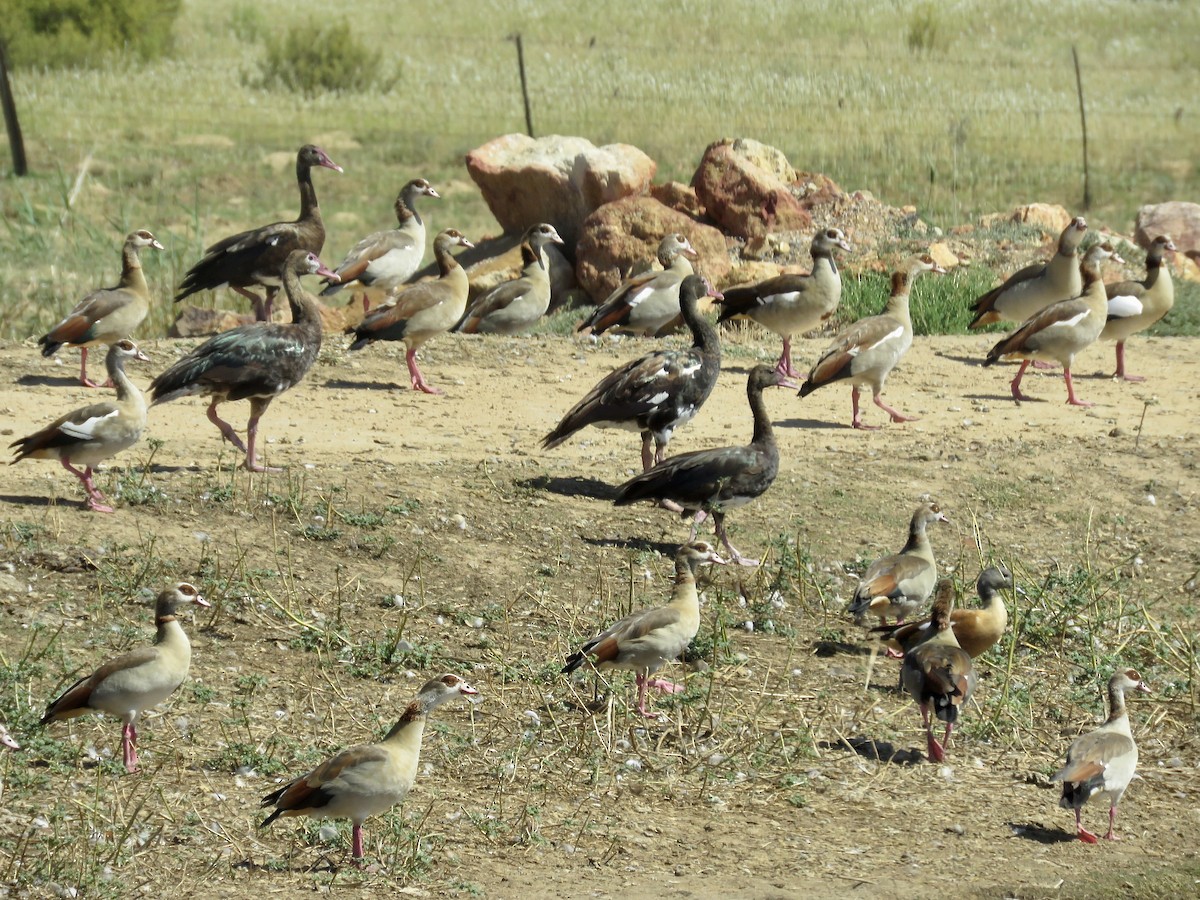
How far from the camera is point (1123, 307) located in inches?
597

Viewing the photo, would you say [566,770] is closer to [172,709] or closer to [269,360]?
[172,709]

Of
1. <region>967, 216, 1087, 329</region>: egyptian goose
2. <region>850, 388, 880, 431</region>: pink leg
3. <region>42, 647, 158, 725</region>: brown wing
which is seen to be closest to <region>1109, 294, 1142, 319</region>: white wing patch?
<region>967, 216, 1087, 329</region>: egyptian goose

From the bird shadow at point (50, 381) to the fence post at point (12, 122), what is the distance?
36.7 feet

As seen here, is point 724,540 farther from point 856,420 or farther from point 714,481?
point 856,420

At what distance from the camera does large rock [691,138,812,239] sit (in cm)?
1858

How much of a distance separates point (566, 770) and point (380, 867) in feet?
4.46

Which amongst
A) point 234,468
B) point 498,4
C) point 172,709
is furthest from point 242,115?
point 172,709

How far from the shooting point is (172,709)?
792 centimetres

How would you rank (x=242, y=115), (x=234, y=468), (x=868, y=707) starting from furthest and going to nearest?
1. (x=242, y=115)
2. (x=234, y=468)
3. (x=868, y=707)

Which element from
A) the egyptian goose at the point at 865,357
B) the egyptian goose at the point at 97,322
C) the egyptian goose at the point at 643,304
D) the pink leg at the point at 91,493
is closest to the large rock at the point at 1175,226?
the egyptian goose at the point at 643,304

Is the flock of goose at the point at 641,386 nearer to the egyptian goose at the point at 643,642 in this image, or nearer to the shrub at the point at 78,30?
the egyptian goose at the point at 643,642

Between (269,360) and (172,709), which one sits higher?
(269,360)

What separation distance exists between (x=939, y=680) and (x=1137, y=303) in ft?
28.0

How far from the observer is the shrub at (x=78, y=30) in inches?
1448
